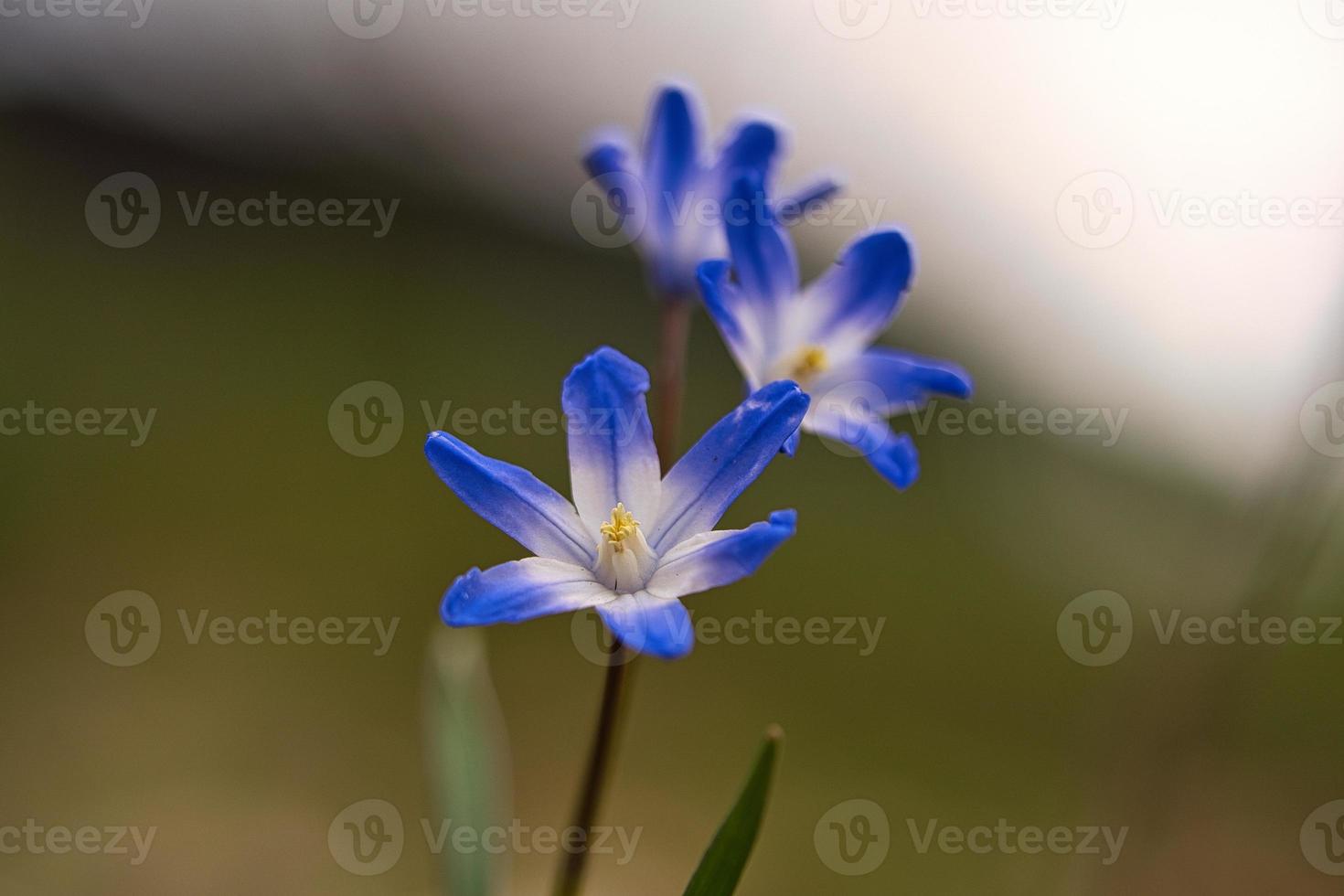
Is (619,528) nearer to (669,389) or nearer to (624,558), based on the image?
(624,558)

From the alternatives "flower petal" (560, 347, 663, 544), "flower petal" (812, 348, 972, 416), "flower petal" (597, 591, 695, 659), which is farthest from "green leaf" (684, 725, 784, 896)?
"flower petal" (812, 348, 972, 416)

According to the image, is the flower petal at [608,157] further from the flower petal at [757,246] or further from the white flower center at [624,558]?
the white flower center at [624,558]

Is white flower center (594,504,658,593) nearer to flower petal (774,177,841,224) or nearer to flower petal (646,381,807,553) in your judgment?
flower petal (646,381,807,553)

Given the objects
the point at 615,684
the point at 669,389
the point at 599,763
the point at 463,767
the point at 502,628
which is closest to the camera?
the point at 615,684

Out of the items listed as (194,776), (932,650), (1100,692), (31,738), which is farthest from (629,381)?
(1100,692)

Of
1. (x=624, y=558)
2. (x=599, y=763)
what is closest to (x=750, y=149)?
(x=624, y=558)

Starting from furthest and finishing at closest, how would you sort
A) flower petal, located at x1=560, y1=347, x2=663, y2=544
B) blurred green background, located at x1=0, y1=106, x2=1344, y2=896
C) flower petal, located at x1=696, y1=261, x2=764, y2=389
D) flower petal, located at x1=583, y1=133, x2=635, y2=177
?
blurred green background, located at x1=0, y1=106, x2=1344, y2=896
flower petal, located at x1=583, y1=133, x2=635, y2=177
flower petal, located at x1=696, y1=261, x2=764, y2=389
flower petal, located at x1=560, y1=347, x2=663, y2=544
